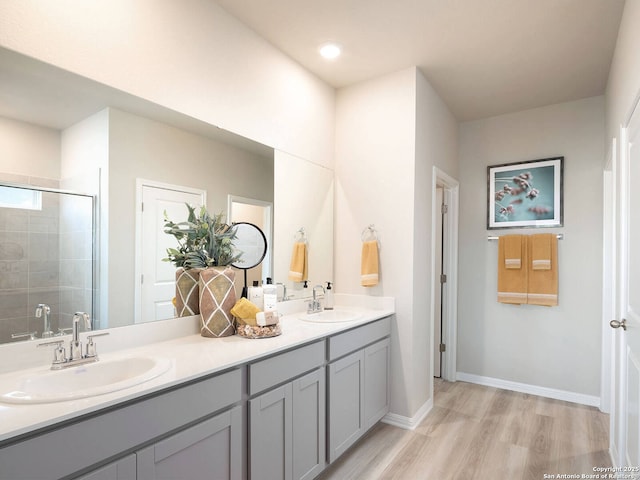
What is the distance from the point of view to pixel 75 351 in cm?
140

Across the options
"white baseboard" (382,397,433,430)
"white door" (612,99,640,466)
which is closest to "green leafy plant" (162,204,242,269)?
"white baseboard" (382,397,433,430)

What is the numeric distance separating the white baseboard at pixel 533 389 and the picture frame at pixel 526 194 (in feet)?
4.83

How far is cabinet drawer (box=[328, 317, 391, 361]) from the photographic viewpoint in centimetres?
212

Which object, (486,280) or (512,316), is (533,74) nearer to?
(486,280)

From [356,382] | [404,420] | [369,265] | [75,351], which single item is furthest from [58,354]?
[404,420]

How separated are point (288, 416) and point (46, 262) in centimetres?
122

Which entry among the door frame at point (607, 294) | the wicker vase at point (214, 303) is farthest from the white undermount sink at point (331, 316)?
the door frame at point (607, 294)

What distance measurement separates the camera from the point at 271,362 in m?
1.68

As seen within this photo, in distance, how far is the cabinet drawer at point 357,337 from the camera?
212 cm

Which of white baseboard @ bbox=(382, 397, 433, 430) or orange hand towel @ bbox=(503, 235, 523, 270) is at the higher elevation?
orange hand towel @ bbox=(503, 235, 523, 270)

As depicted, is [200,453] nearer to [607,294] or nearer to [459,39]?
[459,39]

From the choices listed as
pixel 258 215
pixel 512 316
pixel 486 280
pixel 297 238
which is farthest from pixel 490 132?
pixel 258 215

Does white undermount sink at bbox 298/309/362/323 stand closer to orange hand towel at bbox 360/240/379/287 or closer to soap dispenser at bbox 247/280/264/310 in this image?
orange hand towel at bbox 360/240/379/287

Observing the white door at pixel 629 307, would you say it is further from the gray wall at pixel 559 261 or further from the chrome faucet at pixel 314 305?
the chrome faucet at pixel 314 305
